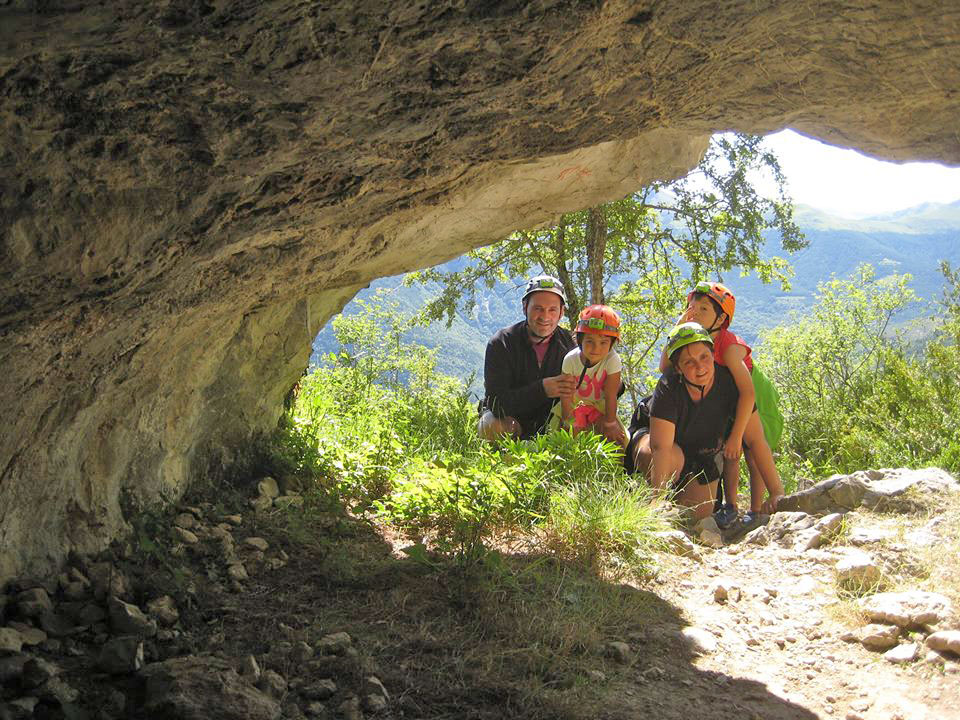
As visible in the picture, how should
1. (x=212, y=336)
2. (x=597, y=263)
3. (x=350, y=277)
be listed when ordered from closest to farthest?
(x=212, y=336) → (x=350, y=277) → (x=597, y=263)

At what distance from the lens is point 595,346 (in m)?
5.78

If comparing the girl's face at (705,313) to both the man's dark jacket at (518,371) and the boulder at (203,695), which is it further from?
the boulder at (203,695)

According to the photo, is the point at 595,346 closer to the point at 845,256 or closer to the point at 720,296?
the point at 720,296

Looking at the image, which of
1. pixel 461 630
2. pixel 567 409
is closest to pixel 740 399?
pixel 567 409

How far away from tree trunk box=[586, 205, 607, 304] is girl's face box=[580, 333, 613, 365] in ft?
17.6

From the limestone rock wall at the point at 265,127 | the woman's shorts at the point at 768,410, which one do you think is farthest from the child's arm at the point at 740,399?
the limestone rock wall at the point at 265,127

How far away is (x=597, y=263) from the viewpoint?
1134 cm

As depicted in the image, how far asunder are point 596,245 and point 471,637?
885 cm

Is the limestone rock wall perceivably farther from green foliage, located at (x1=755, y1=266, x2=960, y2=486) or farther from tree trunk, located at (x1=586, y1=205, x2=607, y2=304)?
tree trunk, located at (x1=586, y1=205, x2=607, y2=304)

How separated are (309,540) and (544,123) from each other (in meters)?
2.67

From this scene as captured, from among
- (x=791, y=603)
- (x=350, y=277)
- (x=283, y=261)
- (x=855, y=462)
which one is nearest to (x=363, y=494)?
(x=350, y=277)

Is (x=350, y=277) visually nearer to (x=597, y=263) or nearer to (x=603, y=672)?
(x=603, y=672)

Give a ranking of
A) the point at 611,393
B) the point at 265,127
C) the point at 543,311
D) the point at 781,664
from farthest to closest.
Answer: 1. the point at 543,311
2. the point at 611,393
3. the point at 781,664
4. the point at 265,127

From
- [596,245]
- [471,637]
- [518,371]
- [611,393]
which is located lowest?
[471,637]
